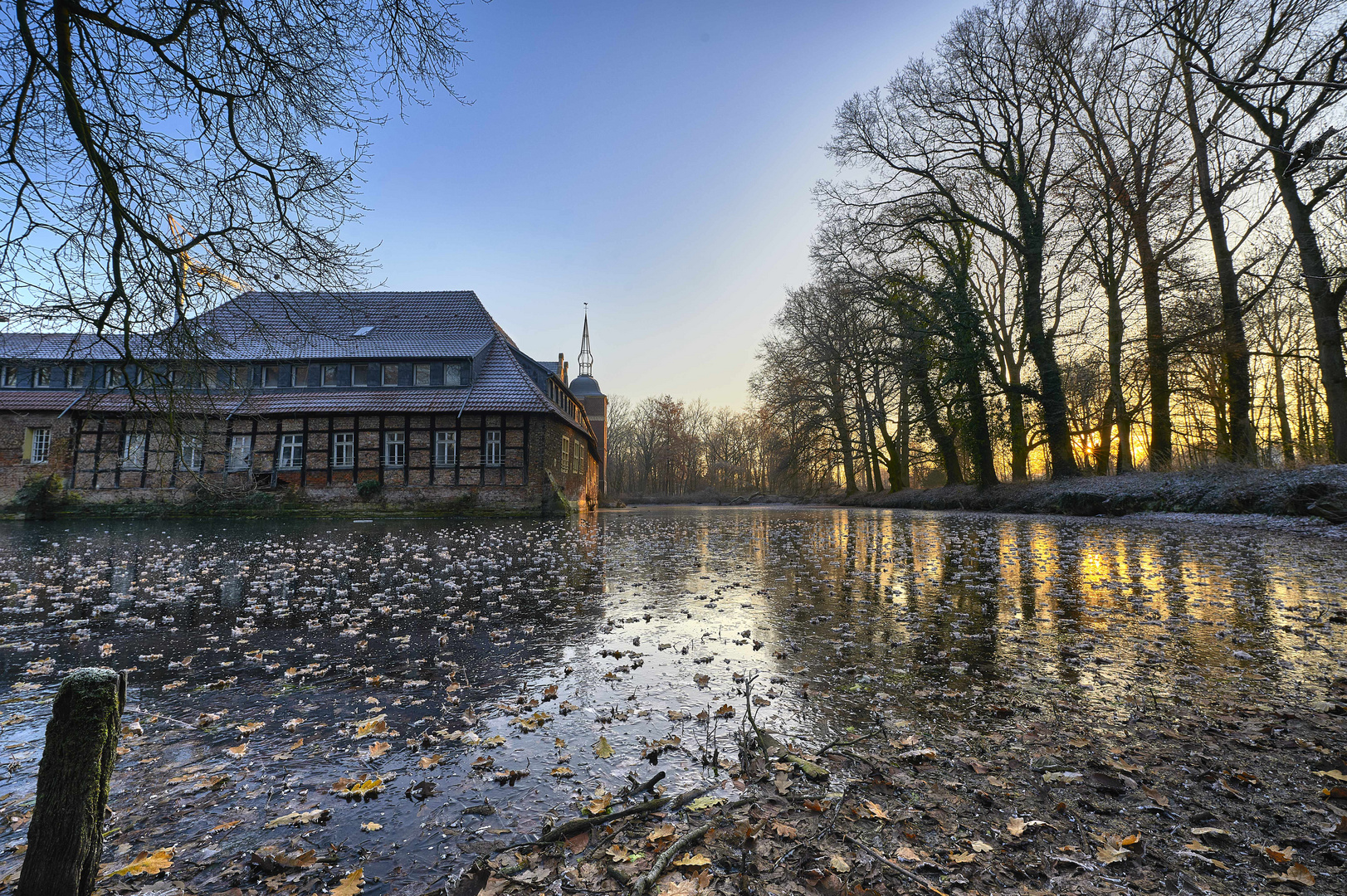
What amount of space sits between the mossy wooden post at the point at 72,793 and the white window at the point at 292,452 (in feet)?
86.4

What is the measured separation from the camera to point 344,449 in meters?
24.7

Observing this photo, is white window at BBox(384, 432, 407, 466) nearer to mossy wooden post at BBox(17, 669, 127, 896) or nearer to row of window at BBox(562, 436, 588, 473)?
row of window at BBox(562, 436, 588, 473)

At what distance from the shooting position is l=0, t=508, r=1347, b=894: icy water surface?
2.43 m

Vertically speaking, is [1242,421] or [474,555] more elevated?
[1242,421]

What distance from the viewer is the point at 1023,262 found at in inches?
855

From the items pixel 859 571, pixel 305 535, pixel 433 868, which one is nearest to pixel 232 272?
pixel 433 868

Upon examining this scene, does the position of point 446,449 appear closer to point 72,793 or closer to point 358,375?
point 358,375

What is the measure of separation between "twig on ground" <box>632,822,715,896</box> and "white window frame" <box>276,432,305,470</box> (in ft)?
88.8

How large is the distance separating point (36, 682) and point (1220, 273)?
2331 cm

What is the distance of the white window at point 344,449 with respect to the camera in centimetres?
2462

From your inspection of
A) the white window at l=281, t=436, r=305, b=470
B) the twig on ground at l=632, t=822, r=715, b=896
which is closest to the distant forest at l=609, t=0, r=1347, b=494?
the twig on ground at l=632, t=822, r=715, b=896

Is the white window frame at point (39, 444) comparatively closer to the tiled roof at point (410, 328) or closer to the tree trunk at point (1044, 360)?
the tiled roof at point (410, 328)

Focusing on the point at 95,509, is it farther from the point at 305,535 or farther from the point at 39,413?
the point at 305,535

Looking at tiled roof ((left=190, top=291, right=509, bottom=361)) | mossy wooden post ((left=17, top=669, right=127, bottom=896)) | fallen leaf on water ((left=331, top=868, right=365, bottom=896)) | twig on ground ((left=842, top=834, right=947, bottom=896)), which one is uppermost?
tiled roof ((left=190, top=291, right=509, bottom=361))
